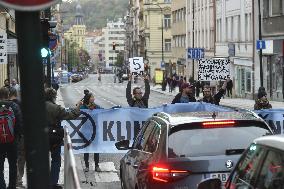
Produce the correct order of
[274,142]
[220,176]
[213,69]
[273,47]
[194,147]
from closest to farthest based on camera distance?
[274,142]
[220,176]
[194,147]
[213,69]
[273,47]

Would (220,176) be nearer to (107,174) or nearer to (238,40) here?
(107,174)

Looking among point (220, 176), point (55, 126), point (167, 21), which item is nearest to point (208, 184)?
point (220, 176)

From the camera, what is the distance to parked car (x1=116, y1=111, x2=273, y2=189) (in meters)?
8.03

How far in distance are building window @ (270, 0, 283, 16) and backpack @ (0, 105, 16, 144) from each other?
39489 mm

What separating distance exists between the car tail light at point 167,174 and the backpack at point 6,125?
331 centimetres

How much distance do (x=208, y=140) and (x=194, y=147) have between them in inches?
8.0

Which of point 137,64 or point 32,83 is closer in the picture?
point 32,83

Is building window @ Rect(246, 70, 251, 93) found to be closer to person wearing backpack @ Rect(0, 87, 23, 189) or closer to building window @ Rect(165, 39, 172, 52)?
person wearing backpack @ Rect(0, 87, 23, 189)

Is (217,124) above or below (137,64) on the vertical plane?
below

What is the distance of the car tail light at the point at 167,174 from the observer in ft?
26.2

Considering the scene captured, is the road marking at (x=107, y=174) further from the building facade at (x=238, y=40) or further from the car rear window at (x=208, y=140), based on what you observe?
the building facade at (x=238, y=40)

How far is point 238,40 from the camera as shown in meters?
60.1

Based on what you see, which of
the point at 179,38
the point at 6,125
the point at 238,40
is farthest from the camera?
the point at 179,38

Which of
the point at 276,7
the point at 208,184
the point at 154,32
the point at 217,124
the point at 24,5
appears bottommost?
the point at 208,184
